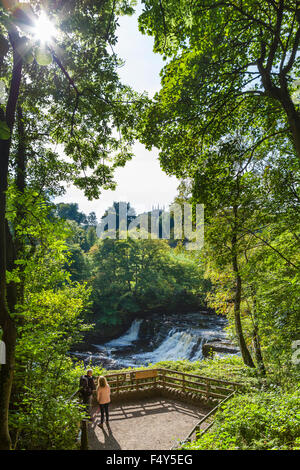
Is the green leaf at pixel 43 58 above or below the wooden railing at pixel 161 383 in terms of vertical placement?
above

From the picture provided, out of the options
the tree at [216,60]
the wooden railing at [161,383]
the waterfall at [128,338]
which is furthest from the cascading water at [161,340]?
the tree at [216,60]

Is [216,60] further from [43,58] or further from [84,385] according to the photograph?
[84,385]

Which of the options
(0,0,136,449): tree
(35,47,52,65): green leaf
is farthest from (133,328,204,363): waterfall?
(35,47,52,65): green leaf

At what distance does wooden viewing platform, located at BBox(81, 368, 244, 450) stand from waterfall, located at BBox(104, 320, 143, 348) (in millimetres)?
15407

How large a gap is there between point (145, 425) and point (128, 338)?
2057 centimetres

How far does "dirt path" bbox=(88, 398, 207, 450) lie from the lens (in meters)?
6.74

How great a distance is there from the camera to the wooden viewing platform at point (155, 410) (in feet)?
22.5

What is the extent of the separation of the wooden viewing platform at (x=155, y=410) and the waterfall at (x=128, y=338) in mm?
15407

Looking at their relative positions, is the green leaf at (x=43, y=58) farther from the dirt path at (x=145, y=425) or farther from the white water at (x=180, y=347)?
the white water at (x=180, y=347)

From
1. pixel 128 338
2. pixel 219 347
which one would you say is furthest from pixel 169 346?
pixel 128 338

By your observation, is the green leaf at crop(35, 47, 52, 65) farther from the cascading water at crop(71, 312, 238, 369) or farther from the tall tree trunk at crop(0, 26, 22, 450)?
the cascading water at crop(71, 312, 238, 369)

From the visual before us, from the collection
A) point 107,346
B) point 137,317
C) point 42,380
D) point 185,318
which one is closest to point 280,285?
point 42,380

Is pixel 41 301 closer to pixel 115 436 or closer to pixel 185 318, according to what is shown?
pixel 115 436

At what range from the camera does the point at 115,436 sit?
7.11m
